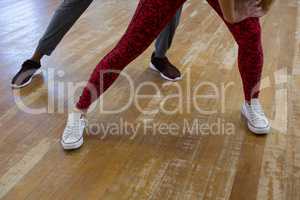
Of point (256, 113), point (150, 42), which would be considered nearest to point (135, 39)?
point (150, 42)

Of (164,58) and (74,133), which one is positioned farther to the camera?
(164,58)

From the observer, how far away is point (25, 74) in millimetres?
2064

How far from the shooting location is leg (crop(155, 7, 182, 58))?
2.08m

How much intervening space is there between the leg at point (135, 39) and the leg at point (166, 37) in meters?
0.66

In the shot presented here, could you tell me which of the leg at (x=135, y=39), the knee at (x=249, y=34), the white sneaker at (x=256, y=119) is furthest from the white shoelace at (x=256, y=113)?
the leg at (x=135, y=39)

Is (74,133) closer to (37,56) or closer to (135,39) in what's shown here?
(135,39)

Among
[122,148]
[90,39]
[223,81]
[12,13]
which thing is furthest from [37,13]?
[122,148]

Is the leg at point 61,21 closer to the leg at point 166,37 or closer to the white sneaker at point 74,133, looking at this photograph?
the leg at point 166,37

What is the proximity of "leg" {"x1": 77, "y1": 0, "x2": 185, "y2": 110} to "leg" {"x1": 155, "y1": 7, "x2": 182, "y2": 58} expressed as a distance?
66 cm

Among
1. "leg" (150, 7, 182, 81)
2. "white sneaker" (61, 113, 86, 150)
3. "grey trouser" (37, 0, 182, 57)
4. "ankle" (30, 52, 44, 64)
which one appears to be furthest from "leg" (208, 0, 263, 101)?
"ankle" (30, 52, 44, 64)

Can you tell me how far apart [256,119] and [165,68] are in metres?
0.71

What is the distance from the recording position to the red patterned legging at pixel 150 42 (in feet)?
4.48

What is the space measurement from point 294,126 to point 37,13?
252cm

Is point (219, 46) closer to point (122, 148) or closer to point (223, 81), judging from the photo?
point (223, 81)
